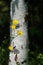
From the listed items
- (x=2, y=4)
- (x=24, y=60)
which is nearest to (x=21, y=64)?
(x=24, y=60)

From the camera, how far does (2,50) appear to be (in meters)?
4.91

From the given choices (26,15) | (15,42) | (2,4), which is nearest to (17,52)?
(15,42)

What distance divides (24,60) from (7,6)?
5.06 ft

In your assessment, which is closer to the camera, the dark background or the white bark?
the white bark

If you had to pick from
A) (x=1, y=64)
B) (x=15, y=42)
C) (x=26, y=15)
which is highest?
(x=26, y=15)

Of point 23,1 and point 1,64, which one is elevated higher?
point 23,1

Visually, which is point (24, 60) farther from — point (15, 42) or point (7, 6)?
point (7, 6)

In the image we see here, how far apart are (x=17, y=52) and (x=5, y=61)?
292mm

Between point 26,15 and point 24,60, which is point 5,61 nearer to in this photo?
point 24,60

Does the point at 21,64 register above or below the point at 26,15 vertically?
below

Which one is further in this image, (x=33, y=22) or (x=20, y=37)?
(x=33, y=22)

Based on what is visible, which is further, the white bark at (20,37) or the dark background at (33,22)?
the dark background at (33,22)

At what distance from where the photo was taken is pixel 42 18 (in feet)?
20.8

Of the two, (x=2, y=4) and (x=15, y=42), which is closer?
(x=15, y=42)
